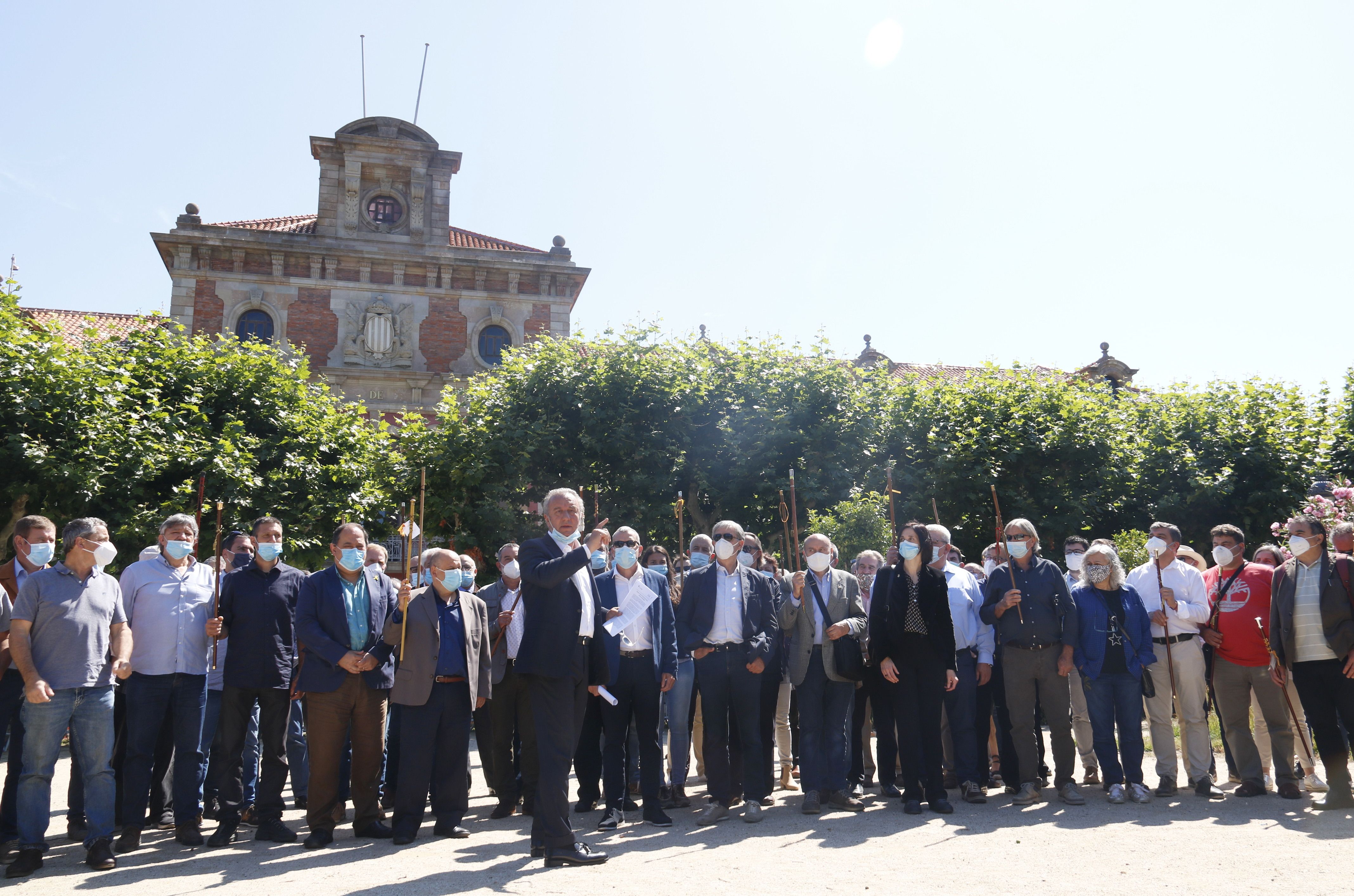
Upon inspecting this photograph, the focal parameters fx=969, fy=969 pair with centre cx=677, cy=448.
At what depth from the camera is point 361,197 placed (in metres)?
31.1

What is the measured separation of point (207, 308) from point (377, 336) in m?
5.02

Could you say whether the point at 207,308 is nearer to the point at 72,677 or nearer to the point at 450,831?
the point at 72,677

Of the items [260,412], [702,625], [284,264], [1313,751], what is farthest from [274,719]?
[284,264]

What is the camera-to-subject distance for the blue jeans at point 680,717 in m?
8.02

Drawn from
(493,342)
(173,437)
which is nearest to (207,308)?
(493,342)

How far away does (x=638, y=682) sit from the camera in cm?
762

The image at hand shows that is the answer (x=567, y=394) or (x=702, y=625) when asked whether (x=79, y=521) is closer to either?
(x=702, y=625)

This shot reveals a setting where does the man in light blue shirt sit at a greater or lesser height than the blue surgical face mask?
lesser

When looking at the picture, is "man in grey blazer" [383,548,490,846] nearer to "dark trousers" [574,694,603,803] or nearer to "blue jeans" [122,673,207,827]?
"dark trousers" [574,694,603,803]

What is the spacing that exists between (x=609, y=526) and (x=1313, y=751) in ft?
48.8

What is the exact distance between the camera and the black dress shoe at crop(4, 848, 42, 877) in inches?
235

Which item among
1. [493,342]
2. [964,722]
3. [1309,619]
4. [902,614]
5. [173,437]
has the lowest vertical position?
[964,722]

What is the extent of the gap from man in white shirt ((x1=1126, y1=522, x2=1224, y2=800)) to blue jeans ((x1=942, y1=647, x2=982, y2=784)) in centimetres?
149

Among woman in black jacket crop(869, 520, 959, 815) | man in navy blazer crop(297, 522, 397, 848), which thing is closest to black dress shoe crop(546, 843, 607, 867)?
man in navy blazer crop(297, 522, 397, 848)
